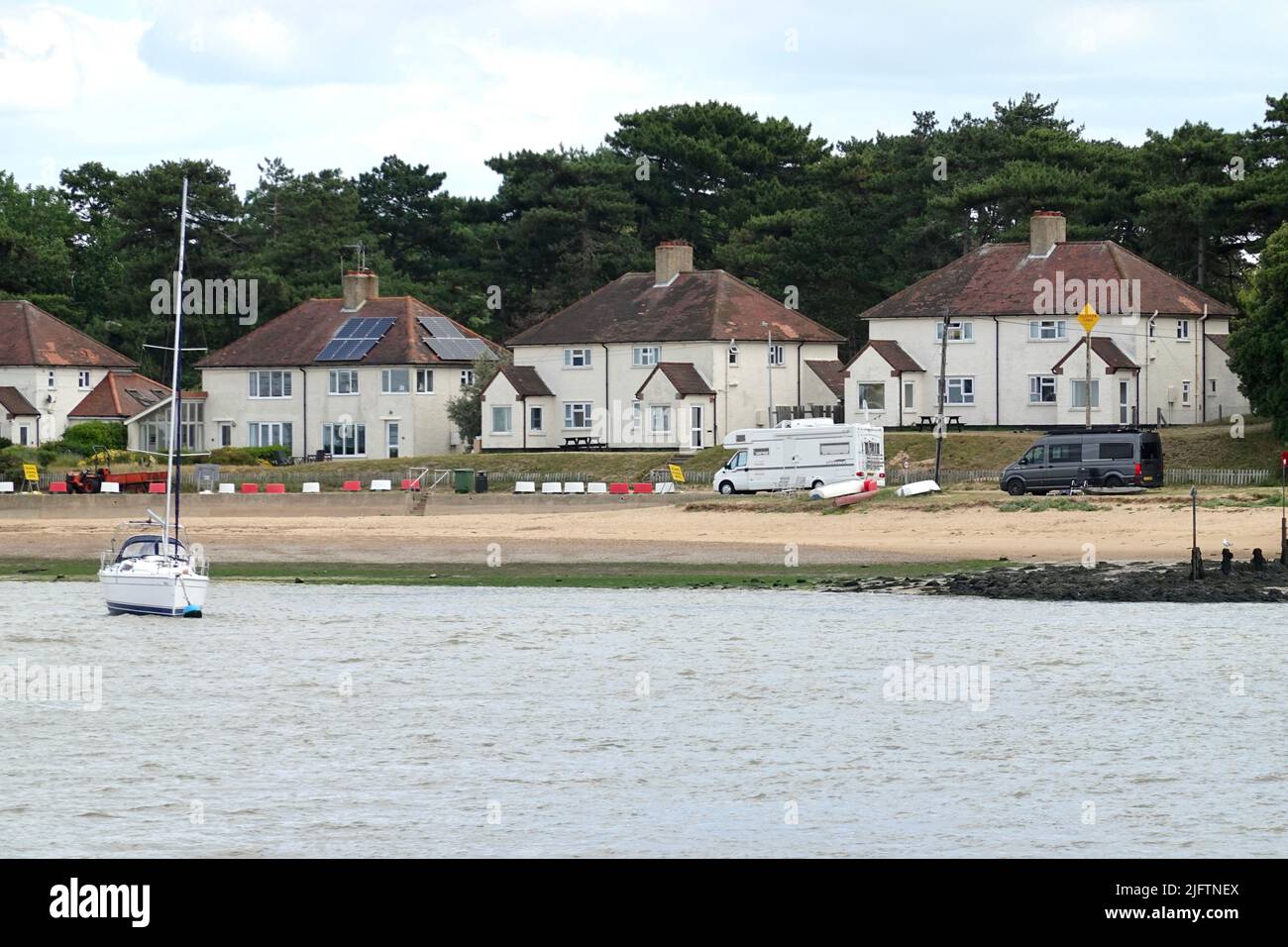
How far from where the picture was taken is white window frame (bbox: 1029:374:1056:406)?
Answer: 83875mm

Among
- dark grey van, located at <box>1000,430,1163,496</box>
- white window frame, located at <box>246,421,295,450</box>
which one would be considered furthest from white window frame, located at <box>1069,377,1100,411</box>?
white window frame, located at <box>246,421,295,450</box>

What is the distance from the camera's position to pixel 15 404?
100m

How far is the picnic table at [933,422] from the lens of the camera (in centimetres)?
8506

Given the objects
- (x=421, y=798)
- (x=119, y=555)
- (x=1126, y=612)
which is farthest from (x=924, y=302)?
(x=421, y=798)

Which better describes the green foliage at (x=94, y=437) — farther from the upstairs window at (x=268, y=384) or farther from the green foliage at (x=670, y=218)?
the green foliage at (x=670, y=218)

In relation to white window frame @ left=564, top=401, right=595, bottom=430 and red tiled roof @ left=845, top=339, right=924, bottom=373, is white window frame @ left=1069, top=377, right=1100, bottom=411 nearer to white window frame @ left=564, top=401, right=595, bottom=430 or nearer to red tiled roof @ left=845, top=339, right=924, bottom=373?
red tiled roof @ left=845, top=339, right=924, bottom=373

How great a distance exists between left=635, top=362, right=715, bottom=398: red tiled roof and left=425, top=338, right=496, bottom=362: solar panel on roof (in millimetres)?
11483

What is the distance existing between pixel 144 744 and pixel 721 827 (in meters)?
A: 11.1

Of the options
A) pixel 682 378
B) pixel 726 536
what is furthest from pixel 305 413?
pixel 726 536

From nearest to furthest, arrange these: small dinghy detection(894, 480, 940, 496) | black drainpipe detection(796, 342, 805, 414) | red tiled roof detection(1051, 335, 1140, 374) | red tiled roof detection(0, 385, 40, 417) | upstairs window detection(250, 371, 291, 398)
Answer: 1. small dinghy detection(894, 480, 940, 496)
2. red tiled roof detection(1051, 335, 1140, 374)
3. black drainpipe detection(796, 342, 805, 414)
4. upstairs window detection(250, 371, 291, 398)
5. red tiled roof detection(0, 385, 40, 417)

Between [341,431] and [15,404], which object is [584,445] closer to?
[341,431]

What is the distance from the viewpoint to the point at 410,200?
442 ft

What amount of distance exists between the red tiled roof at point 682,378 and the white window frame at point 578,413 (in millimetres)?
3390
